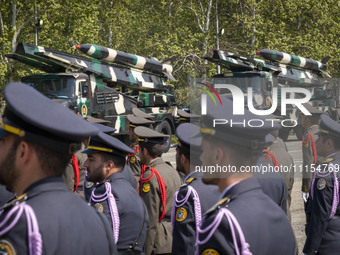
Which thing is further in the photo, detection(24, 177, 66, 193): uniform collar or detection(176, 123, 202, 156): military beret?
detection(176, 123, 202, 156): military beret

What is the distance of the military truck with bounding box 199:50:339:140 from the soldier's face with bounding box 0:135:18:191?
16896 millimetres

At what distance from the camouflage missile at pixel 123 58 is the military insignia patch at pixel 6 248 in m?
17.8

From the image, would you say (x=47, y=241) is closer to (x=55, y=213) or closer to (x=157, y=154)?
(x=55, y=213)

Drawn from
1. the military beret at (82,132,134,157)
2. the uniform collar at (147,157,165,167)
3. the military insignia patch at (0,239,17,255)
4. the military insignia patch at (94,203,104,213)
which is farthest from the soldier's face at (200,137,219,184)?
the uniform collar at (147,157,165,167)

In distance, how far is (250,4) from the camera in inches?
1356

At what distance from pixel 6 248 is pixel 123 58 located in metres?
18.8

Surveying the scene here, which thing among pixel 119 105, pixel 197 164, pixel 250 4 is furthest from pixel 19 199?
pixel 250 4

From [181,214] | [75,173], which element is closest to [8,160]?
[181,214]

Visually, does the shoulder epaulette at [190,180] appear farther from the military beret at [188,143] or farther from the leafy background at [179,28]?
the leafy background at [179,28]

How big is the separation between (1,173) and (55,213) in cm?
33

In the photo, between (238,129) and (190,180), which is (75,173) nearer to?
(190,180)

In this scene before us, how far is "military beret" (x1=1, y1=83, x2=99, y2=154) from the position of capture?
7.68ft

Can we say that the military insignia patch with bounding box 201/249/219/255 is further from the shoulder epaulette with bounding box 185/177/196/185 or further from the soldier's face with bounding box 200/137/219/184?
the shoulder epaulette with bounding box 185/177/196/185

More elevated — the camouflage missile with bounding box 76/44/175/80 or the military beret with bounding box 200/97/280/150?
the camouflage missile with bounding box 76/44/175/80
